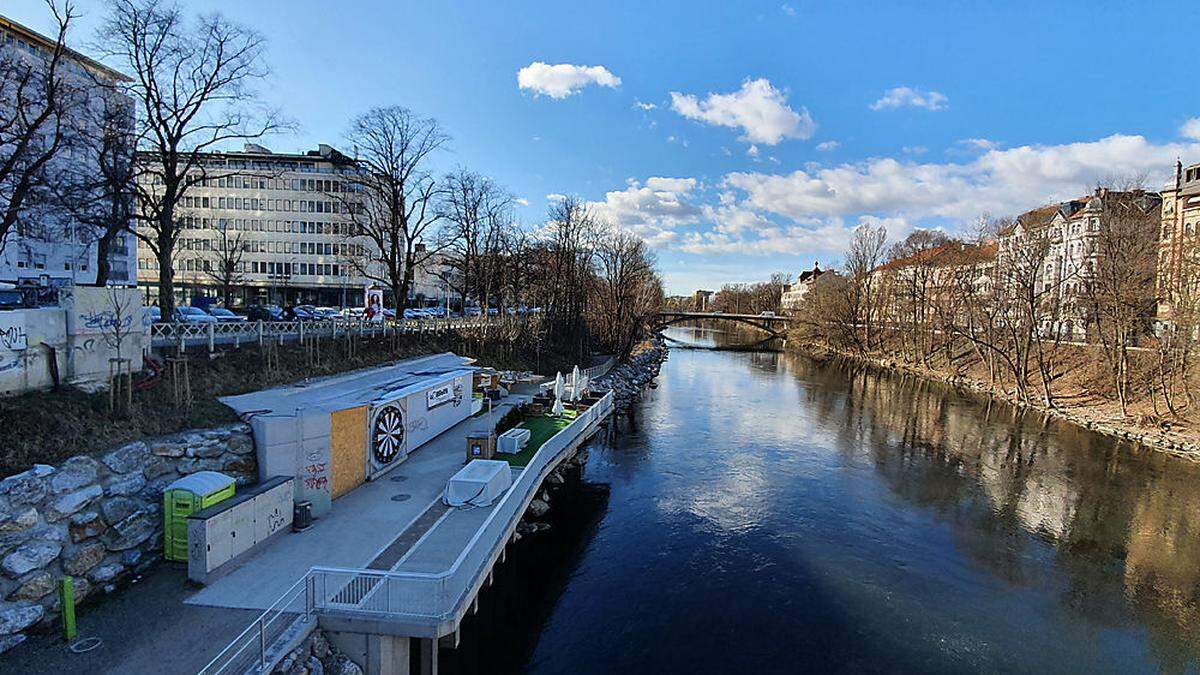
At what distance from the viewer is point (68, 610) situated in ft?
29.5

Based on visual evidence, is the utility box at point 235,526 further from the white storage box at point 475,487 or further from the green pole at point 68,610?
the white storage box at point 475,487

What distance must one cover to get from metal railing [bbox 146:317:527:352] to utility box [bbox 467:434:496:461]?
9.01m

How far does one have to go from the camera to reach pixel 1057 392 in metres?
42.3

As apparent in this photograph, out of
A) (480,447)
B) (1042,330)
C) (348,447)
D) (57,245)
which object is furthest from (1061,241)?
(57,245)

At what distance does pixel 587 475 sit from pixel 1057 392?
38.2 meters

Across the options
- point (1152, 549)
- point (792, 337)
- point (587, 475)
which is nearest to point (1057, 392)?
point (1152, 549)

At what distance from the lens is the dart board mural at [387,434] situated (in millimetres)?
16766

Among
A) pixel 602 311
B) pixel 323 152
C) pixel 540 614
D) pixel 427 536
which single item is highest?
pixel 323 152

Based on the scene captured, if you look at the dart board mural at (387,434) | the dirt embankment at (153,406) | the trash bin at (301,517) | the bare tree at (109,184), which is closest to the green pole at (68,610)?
the dirt embankment at (153,406)

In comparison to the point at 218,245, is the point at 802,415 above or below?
below

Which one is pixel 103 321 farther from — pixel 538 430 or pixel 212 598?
pixel 538 430

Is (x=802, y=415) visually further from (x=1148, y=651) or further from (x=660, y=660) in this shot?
(x=660, y=660)

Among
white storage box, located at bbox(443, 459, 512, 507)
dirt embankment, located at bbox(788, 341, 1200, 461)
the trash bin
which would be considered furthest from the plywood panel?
dirt embankment, located at bbox(788, 341, 1200, 461)

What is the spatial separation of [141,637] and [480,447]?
10105mm
